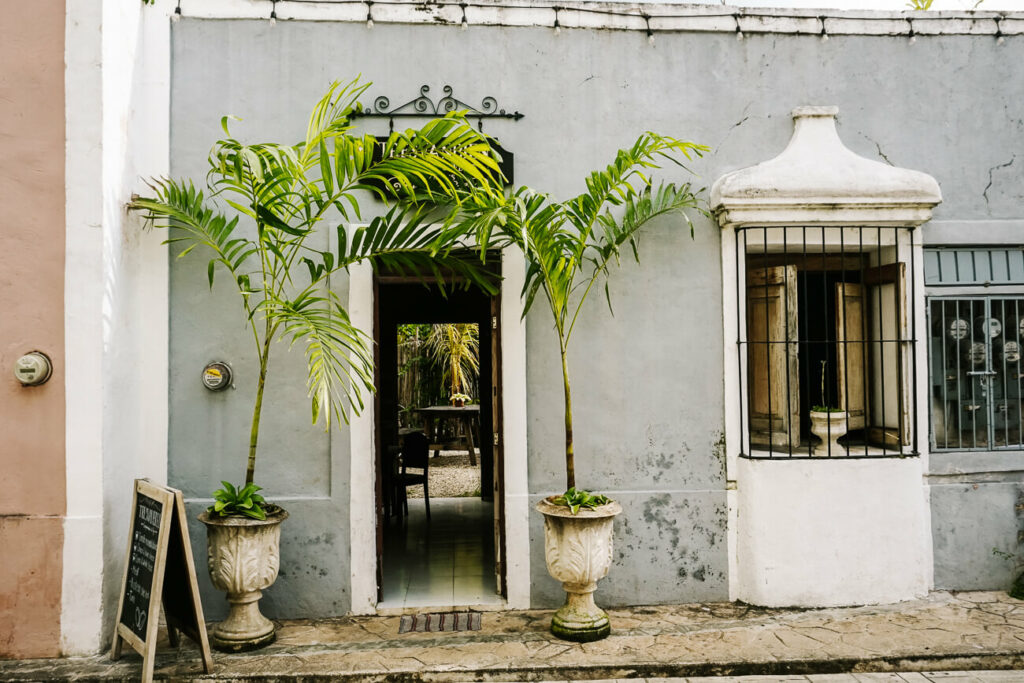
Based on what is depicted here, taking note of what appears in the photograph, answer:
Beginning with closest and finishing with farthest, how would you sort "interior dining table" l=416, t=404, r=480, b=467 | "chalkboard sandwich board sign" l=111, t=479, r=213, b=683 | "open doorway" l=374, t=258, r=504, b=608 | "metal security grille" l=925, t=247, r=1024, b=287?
"chalkboard sandwich board sign" l=111, t=479, r=213, b=683 → "open doorway" l=374, t=258, r=504, b=608 → "metal security grille" l=925, t=247, r=1024, b=287 → "interior dining table" l=416, t=404, r=480, b=467

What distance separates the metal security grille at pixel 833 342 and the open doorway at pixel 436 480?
6.42 ft

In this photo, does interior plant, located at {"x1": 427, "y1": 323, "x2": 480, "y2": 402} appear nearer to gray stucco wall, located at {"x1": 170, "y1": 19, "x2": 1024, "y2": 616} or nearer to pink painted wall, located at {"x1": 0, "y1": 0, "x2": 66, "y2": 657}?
gray stucco wall, located at {"x1": 170, "y1": 19, "x2": 1024, "y2": 616}

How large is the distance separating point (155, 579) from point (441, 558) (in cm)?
263

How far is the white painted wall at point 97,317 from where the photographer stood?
4.04 metres

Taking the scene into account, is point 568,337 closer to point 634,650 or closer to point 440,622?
A: point 634,650

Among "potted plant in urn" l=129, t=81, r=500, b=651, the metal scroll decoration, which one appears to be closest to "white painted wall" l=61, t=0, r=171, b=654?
"potted plant in urn" l=129, t=81, r=500, b=651

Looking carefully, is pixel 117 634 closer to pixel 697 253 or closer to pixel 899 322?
pixel 697 253

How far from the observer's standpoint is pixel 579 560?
4227mm

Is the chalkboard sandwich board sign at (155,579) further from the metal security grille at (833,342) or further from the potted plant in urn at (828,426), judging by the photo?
the potted plant in urn at (828,426)

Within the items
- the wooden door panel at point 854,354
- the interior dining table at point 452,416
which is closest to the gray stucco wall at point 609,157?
the wooden door panel at point 854,354

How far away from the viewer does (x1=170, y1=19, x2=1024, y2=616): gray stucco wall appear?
186 inches

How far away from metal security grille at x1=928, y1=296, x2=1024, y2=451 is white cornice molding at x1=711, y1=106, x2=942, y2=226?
2.73ft

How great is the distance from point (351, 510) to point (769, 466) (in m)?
2.88

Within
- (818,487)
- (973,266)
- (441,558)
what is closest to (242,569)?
(441,558)
